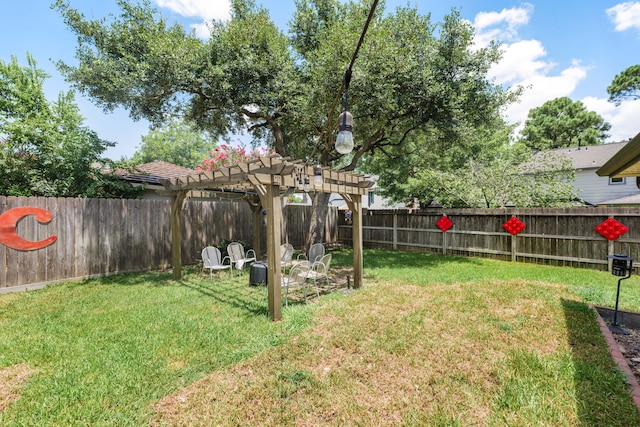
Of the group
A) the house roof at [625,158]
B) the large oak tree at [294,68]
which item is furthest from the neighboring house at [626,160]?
the large oak tree at [294,68]

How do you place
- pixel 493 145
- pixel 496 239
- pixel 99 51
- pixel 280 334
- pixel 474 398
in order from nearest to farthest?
1. pixel 474 398
2. pixel 280 334
3. pixel 99 51
4. pixel 496 239
5. pixel 493 145

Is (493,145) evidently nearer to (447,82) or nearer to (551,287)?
(447,82)

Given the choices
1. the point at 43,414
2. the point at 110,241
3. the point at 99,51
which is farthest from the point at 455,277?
the point at 99,51

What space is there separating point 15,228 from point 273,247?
558 cm

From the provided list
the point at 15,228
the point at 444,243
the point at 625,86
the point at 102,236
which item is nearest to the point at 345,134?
the point at 102,236

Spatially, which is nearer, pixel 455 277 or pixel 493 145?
pixel 455 277

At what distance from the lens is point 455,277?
22.4ft

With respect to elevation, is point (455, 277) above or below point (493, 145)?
below

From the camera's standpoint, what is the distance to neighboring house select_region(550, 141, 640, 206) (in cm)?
1577

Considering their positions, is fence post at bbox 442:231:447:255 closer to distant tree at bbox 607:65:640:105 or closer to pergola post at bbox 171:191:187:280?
pergola post at bbox 171:191:187:280

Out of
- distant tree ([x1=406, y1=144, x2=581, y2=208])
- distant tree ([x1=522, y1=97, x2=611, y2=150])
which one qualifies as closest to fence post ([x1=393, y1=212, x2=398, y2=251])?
distant tree ([x1=406, y1=144, x2=581, y2=208])

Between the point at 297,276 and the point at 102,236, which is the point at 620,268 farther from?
the point at 102,236

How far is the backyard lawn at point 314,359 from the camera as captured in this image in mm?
2359

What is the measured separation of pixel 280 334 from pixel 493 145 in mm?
15809
